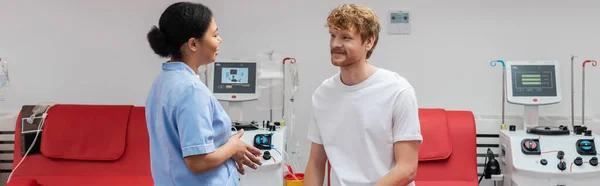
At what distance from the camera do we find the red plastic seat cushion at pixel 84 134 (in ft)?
10.9

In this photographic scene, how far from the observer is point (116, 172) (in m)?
3.34

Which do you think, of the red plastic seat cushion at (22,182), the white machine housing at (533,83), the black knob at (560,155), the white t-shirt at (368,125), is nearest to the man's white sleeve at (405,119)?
the white t-shirt at (368,125)

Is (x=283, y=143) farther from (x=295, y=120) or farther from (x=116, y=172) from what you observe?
(x=116, y=172)

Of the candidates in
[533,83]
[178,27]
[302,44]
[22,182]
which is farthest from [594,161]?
[22,182]

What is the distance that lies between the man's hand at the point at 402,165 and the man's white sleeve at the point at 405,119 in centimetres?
2

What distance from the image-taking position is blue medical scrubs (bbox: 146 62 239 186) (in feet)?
4.82

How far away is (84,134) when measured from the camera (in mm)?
3344

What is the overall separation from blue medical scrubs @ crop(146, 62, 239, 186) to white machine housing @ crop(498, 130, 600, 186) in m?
2.06

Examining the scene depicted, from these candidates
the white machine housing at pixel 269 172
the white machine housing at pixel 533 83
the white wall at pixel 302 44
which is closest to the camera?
the white machine housing at pixel 269 172


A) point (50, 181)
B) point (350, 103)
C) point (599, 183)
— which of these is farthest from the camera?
point (50, 181)

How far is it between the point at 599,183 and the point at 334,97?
2159 mm

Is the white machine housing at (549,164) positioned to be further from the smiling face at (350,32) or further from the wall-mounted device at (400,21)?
the smiling face at (350,32)

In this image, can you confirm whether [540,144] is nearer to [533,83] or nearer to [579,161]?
[579,161]

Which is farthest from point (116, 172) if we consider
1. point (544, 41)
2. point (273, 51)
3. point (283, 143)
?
point (544, 41)
